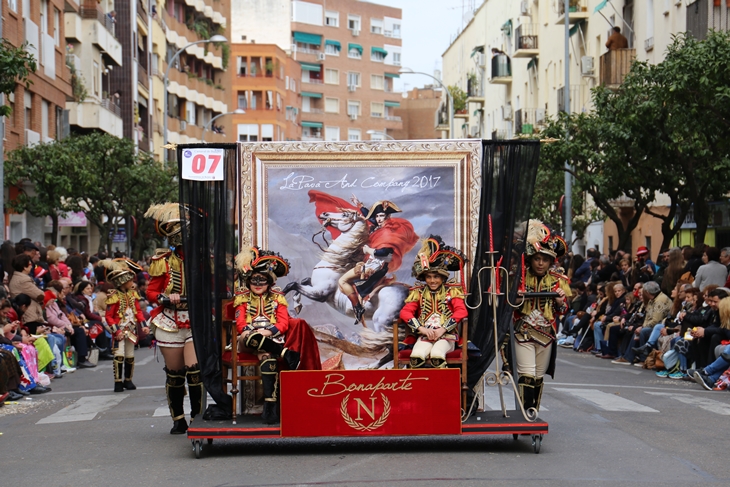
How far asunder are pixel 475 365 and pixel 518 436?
876 mm

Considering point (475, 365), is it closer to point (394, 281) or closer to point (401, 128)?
point (394, 281)

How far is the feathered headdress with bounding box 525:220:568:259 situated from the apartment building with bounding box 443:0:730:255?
20602 mm

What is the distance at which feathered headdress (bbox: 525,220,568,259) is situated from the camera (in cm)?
1191

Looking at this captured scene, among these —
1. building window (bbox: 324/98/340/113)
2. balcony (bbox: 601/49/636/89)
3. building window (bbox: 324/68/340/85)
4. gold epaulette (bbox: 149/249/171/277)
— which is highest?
building window (bbox: 324/68/340/85)

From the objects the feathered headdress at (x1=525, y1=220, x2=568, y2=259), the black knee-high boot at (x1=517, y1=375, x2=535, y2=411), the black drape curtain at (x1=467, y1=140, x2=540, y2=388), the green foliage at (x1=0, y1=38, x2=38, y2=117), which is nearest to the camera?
the black drape curtain at (x1=467, y1=140, x2=540, y2=388)

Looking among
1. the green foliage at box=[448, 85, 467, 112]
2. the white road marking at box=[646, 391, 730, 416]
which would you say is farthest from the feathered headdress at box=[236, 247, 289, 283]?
the green foliage at box=[448, 85, 467, 112]

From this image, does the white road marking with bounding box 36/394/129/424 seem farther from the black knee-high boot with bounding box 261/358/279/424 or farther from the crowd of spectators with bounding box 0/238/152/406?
the black knee-high boot with bounding box 261/358/279/424

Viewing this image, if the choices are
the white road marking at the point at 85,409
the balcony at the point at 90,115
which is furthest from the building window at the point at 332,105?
the white road marking at the point at 85,409

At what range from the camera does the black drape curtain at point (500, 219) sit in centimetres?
1148

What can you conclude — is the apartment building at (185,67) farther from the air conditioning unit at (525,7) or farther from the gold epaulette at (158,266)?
the gold epaulette at (158,266)

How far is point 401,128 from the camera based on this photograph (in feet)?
424

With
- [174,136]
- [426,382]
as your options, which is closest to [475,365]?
[426,382]

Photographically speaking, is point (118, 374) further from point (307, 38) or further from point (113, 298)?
point (307, 38)

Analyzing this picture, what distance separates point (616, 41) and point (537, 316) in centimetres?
3316
